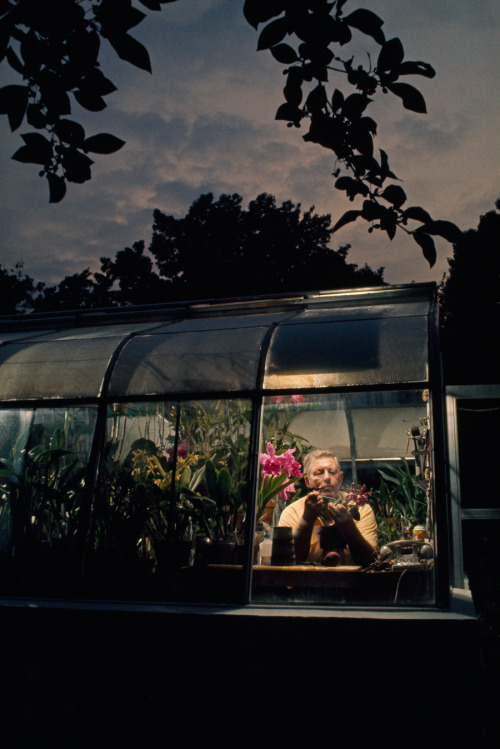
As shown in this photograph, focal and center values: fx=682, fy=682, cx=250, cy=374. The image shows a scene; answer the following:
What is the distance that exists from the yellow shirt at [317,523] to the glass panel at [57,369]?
165 cm

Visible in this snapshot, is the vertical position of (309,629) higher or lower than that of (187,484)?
lower

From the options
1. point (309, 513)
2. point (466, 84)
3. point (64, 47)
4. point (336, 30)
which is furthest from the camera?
point (309, 513)

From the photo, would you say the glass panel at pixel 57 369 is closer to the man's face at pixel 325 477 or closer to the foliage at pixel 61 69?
the man's face at pixel 325 477

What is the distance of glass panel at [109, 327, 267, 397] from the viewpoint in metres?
4.82

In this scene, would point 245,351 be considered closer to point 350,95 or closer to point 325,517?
point 325,517

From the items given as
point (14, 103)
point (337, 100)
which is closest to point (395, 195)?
point (337, 100)

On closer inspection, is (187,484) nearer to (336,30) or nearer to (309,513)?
(309,513)

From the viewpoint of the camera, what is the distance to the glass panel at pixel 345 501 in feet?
13.6

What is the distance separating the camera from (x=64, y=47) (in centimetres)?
223

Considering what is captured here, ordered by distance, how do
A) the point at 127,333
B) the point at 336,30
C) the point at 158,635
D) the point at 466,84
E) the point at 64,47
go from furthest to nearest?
the point at 127,333, the point at 158,635, the point at 466,84, the point at 336,30, the point at 64,47

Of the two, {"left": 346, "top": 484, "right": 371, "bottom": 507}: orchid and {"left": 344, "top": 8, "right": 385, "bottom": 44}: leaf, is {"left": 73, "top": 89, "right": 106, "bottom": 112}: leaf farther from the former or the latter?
{"left": 346, "top": 484, "right": 371, "bottom": 507}: orchid

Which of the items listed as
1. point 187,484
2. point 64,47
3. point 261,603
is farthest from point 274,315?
point 64,47

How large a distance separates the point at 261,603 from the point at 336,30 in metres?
3.23

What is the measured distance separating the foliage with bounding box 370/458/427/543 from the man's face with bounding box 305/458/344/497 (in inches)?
14.5
